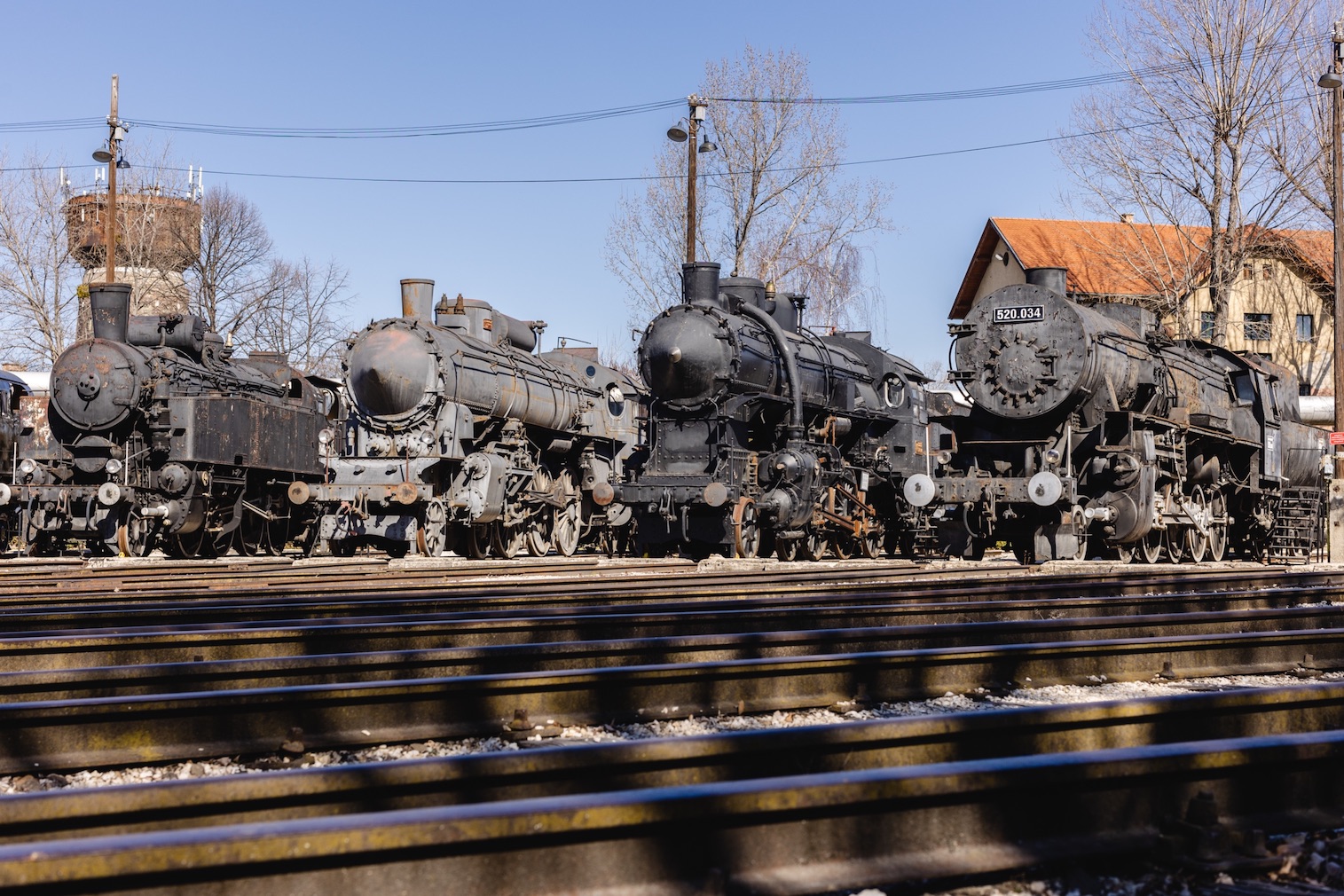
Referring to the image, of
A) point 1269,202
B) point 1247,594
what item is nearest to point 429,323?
point 1247,594

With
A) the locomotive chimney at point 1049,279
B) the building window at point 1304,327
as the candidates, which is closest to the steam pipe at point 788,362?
the locomotive chimney at point 1049,279

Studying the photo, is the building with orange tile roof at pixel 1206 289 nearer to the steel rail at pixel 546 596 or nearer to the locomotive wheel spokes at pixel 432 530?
the locomotive wheel spokes at pixel 432 530

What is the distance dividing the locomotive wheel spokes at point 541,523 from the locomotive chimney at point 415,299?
117 inches

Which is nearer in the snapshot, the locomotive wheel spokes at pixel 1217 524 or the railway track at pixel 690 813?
the railway track at pixel 690 813

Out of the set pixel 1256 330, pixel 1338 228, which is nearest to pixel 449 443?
pixel 1338 228

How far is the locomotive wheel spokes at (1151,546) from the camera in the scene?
1745cm

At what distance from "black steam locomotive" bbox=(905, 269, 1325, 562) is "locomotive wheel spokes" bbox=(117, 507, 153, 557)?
34.9ft

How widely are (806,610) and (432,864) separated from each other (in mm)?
A: 5251

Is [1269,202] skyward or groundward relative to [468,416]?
skyward

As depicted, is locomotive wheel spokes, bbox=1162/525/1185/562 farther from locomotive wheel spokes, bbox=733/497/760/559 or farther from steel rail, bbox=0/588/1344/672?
steel rail, bbox=0/588/1344/672

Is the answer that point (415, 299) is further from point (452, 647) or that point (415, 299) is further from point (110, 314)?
point (452, 647)

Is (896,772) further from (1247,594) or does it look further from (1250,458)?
(1250,458)

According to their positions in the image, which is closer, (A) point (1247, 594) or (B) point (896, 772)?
(B) point (896, 772)

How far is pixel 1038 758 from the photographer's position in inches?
136
